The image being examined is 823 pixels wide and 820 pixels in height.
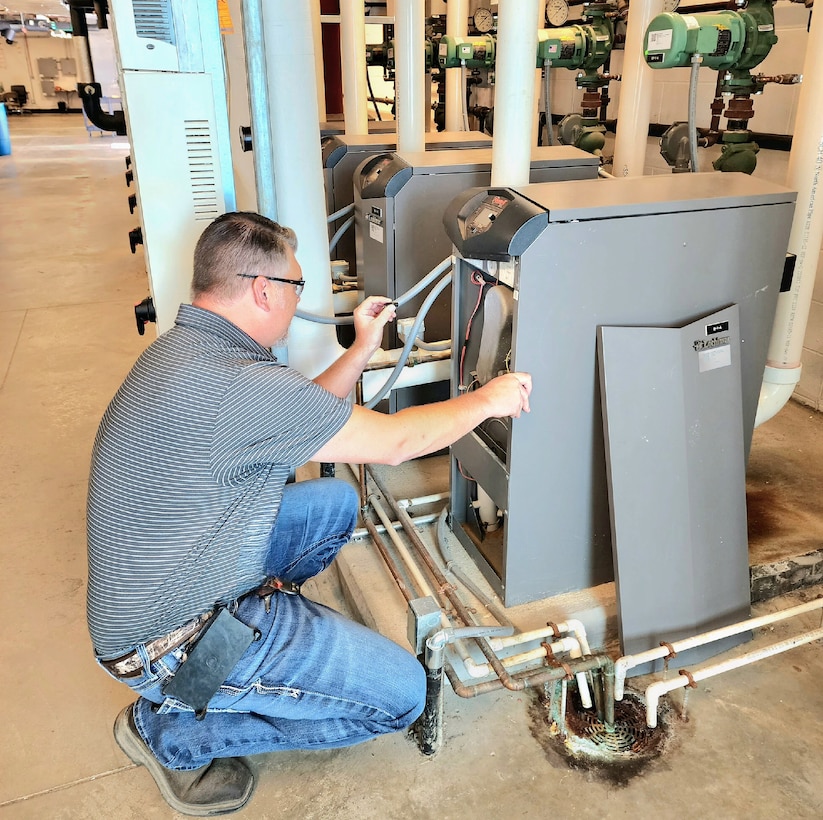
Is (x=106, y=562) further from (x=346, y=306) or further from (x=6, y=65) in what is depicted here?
(x=6, y=65)

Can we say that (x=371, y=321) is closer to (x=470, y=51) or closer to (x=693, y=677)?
(x=693, y=677)

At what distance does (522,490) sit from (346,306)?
1.43 m

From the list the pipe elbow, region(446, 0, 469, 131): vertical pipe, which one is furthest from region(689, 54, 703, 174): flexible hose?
region(446, 0, 469, 131): vertical pipe

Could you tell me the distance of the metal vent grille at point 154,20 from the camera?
154 centimetres

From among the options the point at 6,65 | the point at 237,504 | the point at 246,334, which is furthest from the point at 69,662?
the point at 6,65

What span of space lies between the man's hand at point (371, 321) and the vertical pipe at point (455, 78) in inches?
96.4

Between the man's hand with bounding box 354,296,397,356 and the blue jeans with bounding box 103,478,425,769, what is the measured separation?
24.3 inches

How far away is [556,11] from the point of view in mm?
3516

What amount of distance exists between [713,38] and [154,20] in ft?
5.07

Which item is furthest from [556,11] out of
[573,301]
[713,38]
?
[573,301]

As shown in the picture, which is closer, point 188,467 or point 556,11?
point 188,467

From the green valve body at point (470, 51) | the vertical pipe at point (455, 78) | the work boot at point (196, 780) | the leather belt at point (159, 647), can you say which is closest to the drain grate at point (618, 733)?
the work boot at point (196, 780)

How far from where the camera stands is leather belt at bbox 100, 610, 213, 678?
1.31 meters

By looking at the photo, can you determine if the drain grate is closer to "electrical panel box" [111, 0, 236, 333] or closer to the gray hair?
the gray hair
